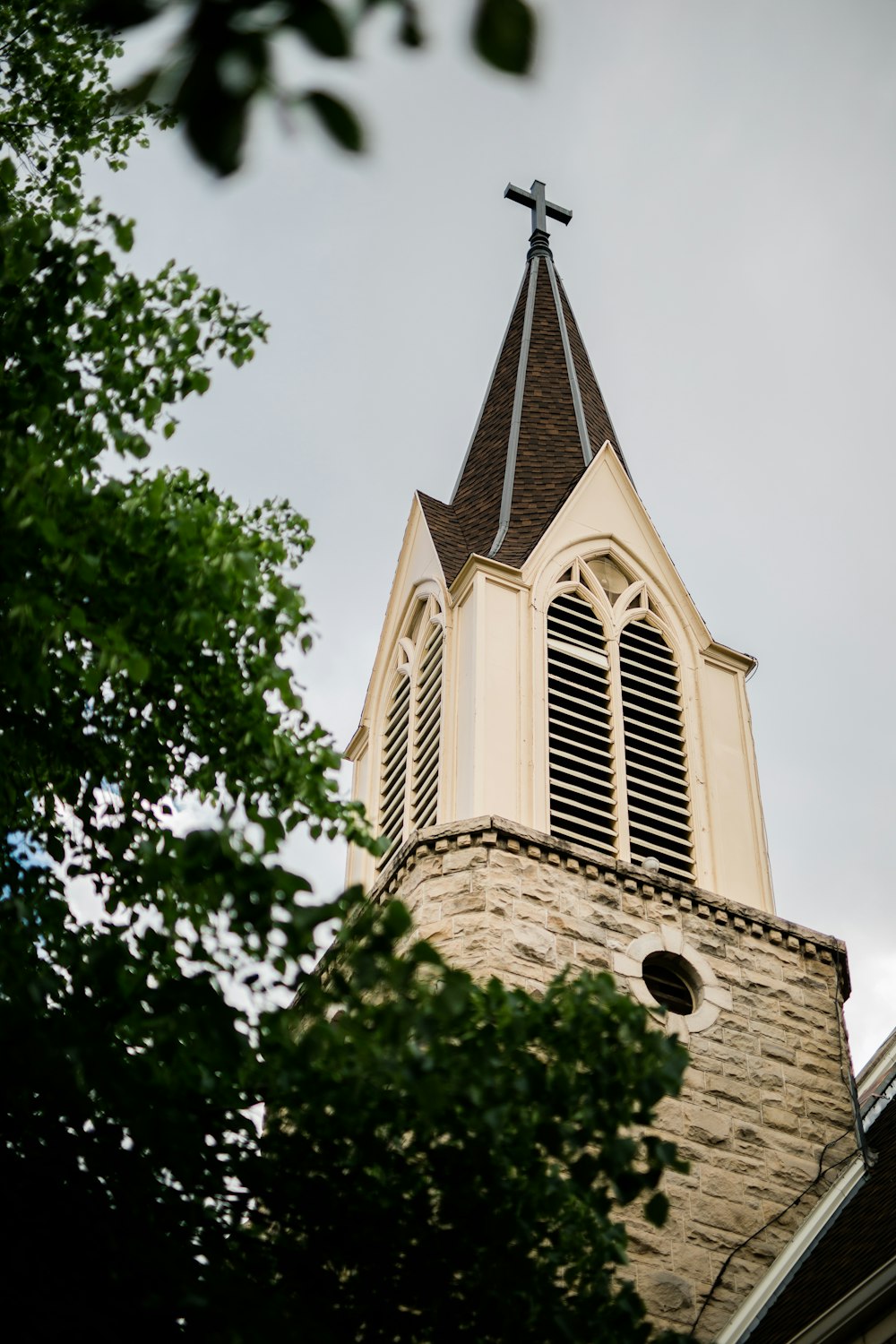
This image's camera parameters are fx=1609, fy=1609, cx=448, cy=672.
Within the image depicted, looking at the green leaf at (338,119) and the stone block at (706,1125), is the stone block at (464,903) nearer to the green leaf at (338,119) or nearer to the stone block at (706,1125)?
the stone block at (706,1125)

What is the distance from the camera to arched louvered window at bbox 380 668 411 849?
1692 cm

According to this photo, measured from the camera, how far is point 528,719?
51.1 ft

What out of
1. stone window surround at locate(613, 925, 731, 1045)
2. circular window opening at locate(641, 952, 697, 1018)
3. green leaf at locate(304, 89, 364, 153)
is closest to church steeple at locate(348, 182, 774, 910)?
stone window surround at locate(613, 925, 731, 1045)

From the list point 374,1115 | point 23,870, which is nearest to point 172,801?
point 23,870

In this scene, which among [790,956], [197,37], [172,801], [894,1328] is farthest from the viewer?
[790,956]

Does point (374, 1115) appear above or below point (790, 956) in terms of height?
below

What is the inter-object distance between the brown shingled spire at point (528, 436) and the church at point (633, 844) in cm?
7

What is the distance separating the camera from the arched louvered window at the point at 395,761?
55.5ft

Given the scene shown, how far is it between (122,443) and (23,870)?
1910 millimetres

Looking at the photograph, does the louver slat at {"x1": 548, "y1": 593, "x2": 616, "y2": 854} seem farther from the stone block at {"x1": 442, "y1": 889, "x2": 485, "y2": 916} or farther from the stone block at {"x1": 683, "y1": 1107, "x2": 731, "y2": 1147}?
the stone block at {"x1": 683, "y1": 1107, "x2": 731, "y2": 1147}

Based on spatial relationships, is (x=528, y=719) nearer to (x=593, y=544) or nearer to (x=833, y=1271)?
(x=593, y=544)

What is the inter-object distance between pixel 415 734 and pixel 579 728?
205cm

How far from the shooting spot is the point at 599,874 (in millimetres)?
13906

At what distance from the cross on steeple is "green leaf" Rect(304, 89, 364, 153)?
25.1m
